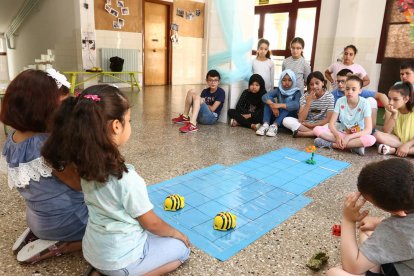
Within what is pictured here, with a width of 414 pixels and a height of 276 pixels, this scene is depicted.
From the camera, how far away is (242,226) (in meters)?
1.66

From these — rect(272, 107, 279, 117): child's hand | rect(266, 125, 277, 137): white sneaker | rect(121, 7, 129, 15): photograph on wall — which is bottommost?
rect(266, 125, 277, 137): white sneaker

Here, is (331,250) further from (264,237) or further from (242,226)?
(242,226)

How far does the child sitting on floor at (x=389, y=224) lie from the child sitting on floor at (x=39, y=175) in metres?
1.03

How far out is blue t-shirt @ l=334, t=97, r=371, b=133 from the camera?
2998 mm

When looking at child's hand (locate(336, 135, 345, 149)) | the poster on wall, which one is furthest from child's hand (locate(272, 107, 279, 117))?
the poster on wall

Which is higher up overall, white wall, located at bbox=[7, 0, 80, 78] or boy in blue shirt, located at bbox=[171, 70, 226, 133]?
white wall, located at bbox=[7, 0, 80, 78]

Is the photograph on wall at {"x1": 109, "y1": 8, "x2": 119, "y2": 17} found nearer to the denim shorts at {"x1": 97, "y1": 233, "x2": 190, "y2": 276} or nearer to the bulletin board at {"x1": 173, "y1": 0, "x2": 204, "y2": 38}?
the bulletin board at {"x1": 173, "y1": 0, "x2": 204, "y2": 38}

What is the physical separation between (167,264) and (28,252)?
577mm

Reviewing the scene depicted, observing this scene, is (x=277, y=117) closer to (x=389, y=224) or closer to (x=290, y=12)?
(x=389, y=224)

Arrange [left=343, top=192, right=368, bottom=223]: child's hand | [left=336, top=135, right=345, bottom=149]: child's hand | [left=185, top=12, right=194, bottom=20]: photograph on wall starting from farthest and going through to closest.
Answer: [left=185, top=12, right=194, bottom=20]: photograph on wall → [left=336, top=135, right=345, bottom=149]: child's hand → [left=343, top=192, right=368, bottom=223]: child's hand

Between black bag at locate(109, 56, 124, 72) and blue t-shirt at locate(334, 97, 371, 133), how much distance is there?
16.4 ft

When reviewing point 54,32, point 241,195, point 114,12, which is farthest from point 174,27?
point 241,195

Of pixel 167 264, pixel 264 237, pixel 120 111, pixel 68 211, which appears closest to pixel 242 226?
pixel 264 237

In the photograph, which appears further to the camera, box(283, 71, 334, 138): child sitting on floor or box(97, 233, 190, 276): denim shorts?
box(283, 71, 334, 138): child sitting on floor
